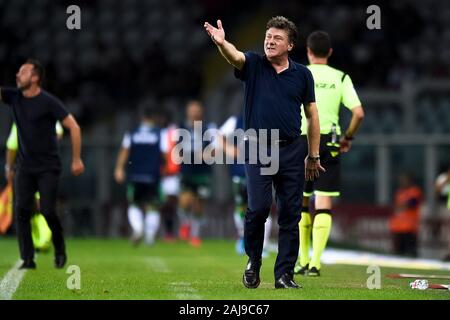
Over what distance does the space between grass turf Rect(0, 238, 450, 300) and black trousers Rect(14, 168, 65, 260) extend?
301 mm

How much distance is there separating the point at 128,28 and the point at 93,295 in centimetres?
2013

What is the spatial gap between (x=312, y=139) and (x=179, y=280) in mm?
2038

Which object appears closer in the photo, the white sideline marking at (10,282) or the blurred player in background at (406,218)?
the white sideline marking at (10,282)

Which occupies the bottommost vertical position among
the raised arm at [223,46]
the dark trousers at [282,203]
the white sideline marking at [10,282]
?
Result: the white sideline marking at [10,282]

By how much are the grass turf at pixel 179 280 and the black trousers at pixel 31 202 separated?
0.99 feet

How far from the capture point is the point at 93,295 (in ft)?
28.3

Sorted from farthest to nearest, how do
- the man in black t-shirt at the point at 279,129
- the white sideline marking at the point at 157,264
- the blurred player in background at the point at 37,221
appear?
the blurred player in background at the point at 37,221
the white sideline marking at the point at 157,264
the man in black t-shirt at the point at 279,129

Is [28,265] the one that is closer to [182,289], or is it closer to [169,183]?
[182,289]

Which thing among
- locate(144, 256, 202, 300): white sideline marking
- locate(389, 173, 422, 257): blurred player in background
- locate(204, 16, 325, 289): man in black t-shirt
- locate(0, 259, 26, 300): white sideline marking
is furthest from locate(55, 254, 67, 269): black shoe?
locate(389, 173, 422, 257): blurred player in background

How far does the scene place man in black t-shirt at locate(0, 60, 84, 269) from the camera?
38.5ft

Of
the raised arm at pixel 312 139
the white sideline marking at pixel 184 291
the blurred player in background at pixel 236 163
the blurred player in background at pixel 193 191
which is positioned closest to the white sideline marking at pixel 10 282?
the white sideline marking at pixel 184 291

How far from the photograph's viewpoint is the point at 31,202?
470 inches

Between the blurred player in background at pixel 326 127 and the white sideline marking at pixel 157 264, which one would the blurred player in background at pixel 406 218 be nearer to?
the white sideline marking at pixel 157 264

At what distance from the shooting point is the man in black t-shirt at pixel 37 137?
11.7 m
